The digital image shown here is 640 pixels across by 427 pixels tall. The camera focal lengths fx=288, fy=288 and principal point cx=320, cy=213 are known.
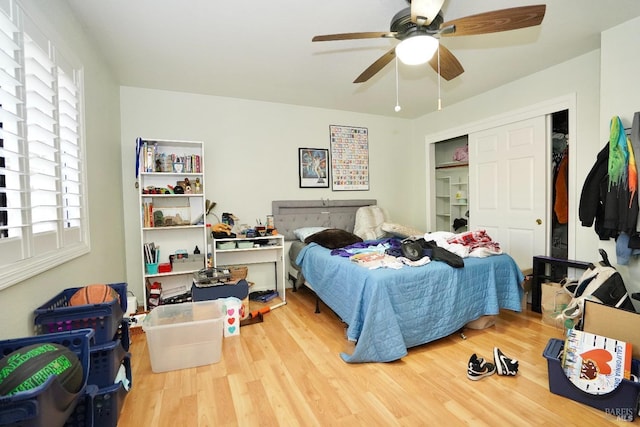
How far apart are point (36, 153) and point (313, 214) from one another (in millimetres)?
2888

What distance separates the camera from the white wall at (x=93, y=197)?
1.27 metres

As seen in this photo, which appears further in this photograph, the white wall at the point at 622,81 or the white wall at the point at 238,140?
the white wall at the point at 238,140

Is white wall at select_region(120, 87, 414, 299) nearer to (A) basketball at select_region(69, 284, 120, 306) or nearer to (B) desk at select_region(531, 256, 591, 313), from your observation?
(A) basketball at select_region(69, 284, 120, 306)

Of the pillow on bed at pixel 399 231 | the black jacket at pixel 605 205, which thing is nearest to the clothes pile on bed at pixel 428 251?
the pillow on bed at pixel 399 231

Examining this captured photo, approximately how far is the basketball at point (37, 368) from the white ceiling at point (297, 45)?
206cm

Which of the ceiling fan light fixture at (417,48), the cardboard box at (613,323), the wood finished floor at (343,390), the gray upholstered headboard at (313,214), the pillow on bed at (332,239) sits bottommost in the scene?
the wood finished floor at (343,390)

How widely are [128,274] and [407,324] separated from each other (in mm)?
2963

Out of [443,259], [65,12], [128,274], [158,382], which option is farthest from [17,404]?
[128,274]

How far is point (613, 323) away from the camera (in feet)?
6.00

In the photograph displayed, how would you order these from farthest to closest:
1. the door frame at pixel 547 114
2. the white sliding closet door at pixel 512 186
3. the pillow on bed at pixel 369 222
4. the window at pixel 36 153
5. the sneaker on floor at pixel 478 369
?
1. the pillow on bed at pixel 369 222
2. the white sliding closet door at pixel 512 186
3. the door frame at pixel 547 114
4. the sneaker on floor at pixel 478 369
5. the window at pixel 36 153

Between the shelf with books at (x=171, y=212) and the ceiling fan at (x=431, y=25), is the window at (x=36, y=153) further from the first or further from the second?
the ceiling fan at (x=431, y=25)

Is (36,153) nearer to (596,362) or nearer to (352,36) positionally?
(352,36)

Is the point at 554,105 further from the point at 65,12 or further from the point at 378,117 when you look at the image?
the point at 65,12

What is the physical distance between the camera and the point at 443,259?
7.73 feet
